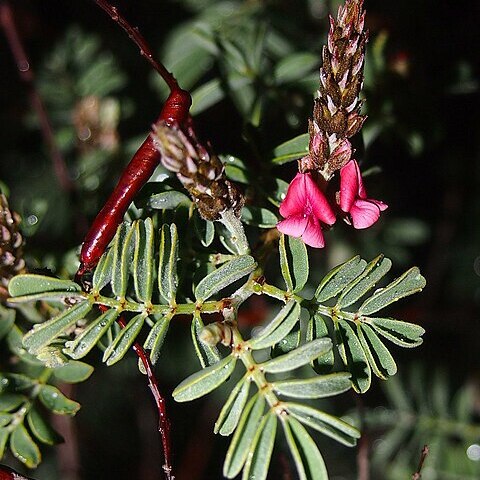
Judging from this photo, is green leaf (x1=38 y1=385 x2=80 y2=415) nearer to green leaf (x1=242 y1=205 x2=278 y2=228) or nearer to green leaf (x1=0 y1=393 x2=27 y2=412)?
green leaf (x1=0 y1=393 x2=27 y2=412)

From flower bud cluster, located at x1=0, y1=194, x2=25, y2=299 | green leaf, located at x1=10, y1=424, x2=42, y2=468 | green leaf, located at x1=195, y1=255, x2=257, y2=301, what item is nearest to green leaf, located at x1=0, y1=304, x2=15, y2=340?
flower bud cluster, located at x1=0, y1=194, x2=25, y2=299

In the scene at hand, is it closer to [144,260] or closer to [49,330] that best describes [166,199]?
[144,260]

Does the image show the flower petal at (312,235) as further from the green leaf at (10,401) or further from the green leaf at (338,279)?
the green leaf at (10,401)

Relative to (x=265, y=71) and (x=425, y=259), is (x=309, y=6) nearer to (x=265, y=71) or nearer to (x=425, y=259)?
(x=265, y=71)

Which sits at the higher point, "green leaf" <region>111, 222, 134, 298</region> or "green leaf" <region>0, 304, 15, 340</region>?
"green leaf" <region>111, 222, 134, 298</region>

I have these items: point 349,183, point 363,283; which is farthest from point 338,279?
point 349,183

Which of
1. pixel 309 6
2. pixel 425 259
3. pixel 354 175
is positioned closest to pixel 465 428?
pixel 425 259
